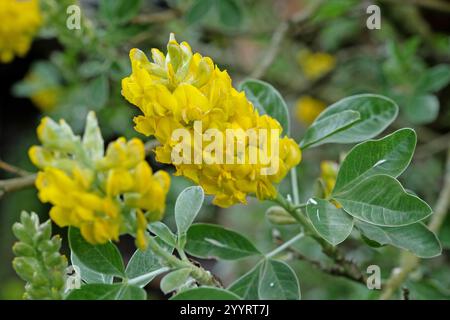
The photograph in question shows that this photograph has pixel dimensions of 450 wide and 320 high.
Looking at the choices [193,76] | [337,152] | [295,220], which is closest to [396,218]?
[295,220]

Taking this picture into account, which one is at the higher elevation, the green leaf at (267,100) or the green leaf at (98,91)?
the green leaf at (98,91)

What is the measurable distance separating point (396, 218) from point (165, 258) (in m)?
0.26

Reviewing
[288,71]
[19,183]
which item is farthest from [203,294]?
[288,71]

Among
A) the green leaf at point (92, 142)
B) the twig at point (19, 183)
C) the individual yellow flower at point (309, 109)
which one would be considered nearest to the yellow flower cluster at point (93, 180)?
the green leaf at point (92, 142)

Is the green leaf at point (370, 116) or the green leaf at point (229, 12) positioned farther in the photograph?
the green leaf at point (229, 12)

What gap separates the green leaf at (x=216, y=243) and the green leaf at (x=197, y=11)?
0.61 m

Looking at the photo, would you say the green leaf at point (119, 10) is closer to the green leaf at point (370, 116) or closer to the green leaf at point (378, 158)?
the green leaf at point (370, 116)

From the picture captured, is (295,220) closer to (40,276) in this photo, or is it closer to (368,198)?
(368,198)

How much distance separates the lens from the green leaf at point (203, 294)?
613mm

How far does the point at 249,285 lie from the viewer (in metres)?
0.84

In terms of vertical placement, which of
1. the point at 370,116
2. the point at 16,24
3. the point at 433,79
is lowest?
the point at 370,116

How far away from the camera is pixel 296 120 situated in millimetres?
2475

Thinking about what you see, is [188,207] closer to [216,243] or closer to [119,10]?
[216,243]

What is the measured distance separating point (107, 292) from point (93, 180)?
0.14 m
